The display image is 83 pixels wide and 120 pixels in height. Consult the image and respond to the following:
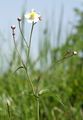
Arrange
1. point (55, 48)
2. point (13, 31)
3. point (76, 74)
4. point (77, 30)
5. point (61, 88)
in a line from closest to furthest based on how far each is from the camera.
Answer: point (13, 31), point (61, 88), point (76, 74), point (55, 48), point (77, 30)

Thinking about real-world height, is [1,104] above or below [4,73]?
above

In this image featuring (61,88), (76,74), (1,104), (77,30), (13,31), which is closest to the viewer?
(13,31)

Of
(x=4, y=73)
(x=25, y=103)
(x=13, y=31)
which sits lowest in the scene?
(x=4, y=73)

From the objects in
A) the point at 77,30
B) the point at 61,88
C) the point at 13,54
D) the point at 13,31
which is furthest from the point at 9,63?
the point at 13,31

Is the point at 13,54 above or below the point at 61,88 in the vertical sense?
above

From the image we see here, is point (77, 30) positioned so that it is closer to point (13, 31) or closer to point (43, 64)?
point (43, 64)

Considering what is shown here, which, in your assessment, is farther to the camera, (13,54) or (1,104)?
(13,54)

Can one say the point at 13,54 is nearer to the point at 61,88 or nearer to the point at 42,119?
the point at 61,88

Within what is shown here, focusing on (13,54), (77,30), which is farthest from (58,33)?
(77,30)

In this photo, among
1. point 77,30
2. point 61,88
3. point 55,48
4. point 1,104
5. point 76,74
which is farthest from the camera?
point 77,30
